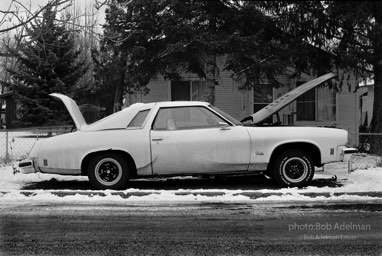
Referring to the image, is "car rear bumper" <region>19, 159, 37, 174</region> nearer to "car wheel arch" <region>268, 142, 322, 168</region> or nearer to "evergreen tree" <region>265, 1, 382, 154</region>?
"car wheel arch" <region>268, 142, 322, 168</region>

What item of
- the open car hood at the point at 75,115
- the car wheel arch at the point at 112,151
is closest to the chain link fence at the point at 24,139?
the open car hood at the point at 75,115

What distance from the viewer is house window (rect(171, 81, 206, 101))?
15.8 metres

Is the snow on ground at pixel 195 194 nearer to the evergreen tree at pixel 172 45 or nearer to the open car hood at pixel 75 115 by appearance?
the open car hood at pixel 75 115

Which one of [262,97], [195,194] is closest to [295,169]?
[195,194]

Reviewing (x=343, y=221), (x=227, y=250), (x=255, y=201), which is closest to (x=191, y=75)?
(x=255, y=201)

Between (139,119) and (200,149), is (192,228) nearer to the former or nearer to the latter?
(200,149)

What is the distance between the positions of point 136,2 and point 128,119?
7.82 ft

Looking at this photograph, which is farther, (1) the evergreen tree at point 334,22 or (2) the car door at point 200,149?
(2) the car door at point 200,149

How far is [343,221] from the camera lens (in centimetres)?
553

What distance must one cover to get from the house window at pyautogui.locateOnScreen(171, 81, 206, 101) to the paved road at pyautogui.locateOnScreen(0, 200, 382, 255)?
9206 mm

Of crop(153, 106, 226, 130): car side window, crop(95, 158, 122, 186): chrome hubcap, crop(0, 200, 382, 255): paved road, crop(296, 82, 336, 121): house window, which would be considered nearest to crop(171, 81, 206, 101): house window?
crop(296, 82, 336, 121): house window

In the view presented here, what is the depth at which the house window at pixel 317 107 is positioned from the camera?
1597cm

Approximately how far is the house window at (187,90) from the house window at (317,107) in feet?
11.2

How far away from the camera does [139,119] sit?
804 centimetres
